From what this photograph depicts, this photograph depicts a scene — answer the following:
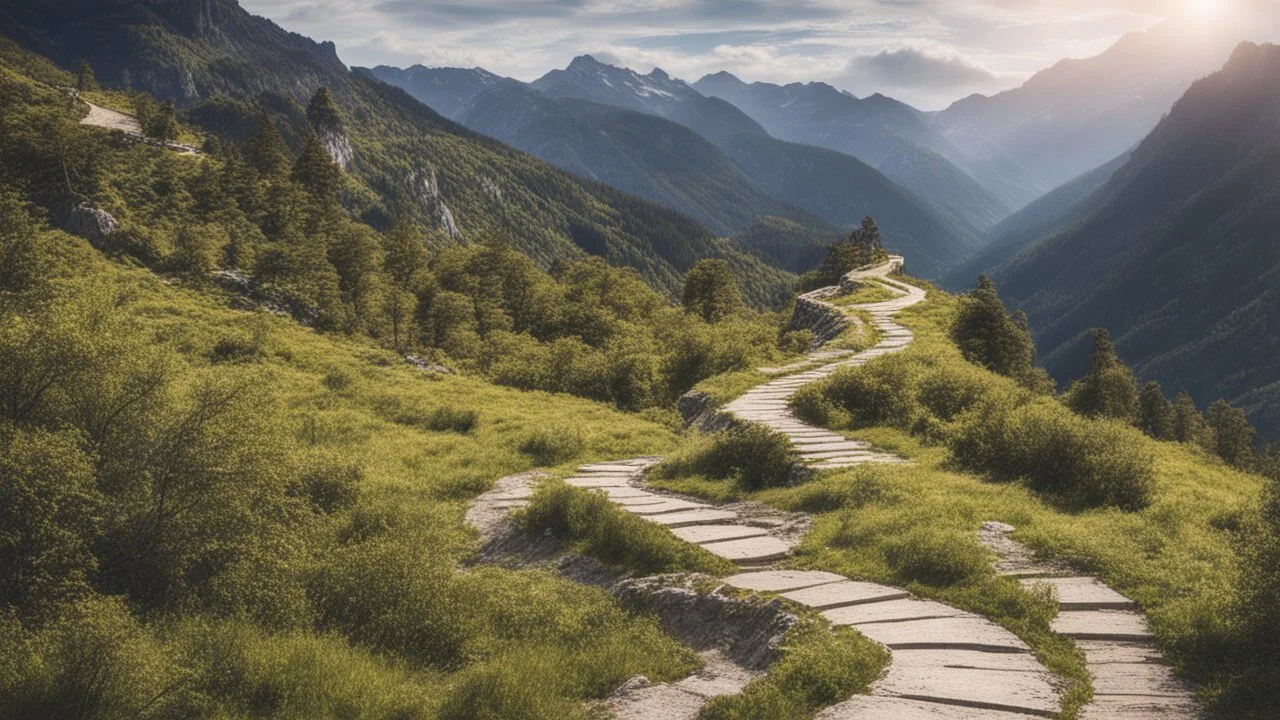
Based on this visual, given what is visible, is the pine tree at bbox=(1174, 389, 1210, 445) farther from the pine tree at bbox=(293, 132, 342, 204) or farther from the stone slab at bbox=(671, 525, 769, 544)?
the pine tree at bbox=(293, 132, 342, 204)

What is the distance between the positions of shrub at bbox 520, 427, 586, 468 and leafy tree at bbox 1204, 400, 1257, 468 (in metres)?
99.8

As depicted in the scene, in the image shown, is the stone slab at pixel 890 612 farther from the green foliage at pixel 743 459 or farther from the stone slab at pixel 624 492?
the stone slab at pixel 624 492

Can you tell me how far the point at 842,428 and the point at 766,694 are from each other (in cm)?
1388

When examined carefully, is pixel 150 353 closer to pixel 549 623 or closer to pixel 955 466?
pixel 549 623

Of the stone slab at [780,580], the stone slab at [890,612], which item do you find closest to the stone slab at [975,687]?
the stone slab at [890,612]

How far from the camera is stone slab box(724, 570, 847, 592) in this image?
1120 centimetres

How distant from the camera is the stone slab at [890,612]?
988 cm

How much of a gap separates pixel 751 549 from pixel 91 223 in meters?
50.0

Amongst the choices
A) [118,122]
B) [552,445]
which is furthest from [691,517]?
[118,122]

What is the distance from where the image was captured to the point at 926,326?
40219mm

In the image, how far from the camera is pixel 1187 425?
10488 cm

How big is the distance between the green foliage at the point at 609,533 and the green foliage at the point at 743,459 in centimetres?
358

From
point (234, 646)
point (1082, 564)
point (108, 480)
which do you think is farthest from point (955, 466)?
point (108, 480)

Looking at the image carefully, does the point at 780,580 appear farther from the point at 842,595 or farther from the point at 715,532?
the point at 715,532
